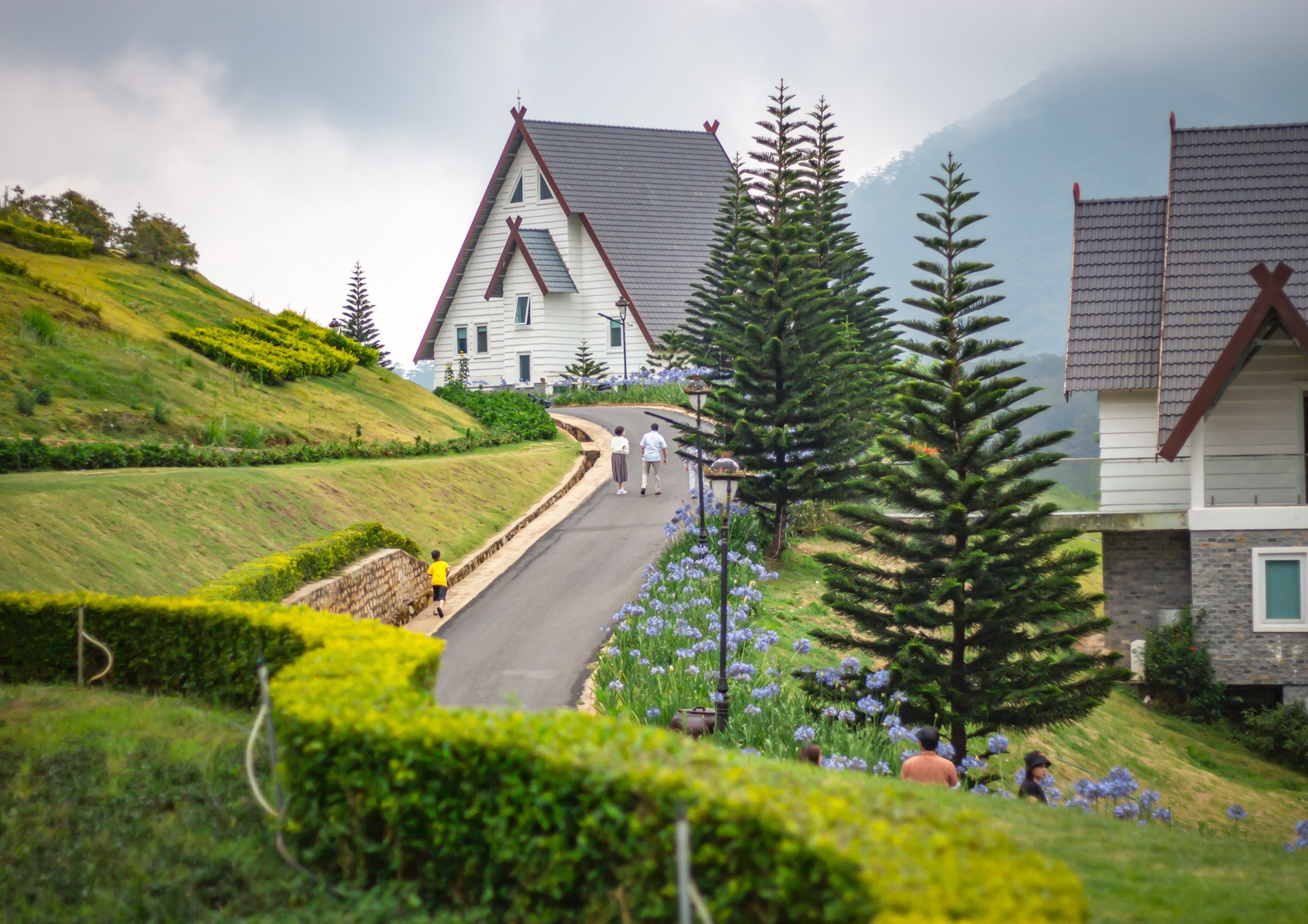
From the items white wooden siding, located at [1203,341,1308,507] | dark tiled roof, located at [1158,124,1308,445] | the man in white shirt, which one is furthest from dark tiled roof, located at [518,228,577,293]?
white wooden siding, located at [1203,341,1308,507]

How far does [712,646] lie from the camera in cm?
1429

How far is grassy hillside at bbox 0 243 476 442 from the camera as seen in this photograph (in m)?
19.2

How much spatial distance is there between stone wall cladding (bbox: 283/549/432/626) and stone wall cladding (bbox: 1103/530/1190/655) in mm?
12707

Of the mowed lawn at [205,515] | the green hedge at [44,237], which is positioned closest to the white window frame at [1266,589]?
the mowed lawn at [205,515]

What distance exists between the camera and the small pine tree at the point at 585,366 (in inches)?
1650

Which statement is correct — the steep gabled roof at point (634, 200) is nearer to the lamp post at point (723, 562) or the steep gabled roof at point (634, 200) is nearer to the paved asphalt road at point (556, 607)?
the paved asphalt road at point (556, 607)

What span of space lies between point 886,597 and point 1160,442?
8074mm

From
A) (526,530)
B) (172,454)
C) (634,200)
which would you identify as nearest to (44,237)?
(172,454)

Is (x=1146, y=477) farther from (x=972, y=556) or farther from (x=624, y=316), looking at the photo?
(x=624, y=316)

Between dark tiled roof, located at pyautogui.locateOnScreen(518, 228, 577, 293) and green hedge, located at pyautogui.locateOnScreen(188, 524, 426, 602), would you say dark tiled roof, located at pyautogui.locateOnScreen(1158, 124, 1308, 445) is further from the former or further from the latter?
dark tiled roof, located at pyautogui.locateOnScreen(518, 228, 577, 293)

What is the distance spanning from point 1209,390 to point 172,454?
17400 mm

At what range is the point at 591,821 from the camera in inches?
204

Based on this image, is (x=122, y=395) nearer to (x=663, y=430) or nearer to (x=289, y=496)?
(x=289, y=496)

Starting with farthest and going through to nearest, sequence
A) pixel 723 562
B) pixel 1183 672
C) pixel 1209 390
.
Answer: pixel 1183 672 < pixel 1209 390 < pixel 723 562
